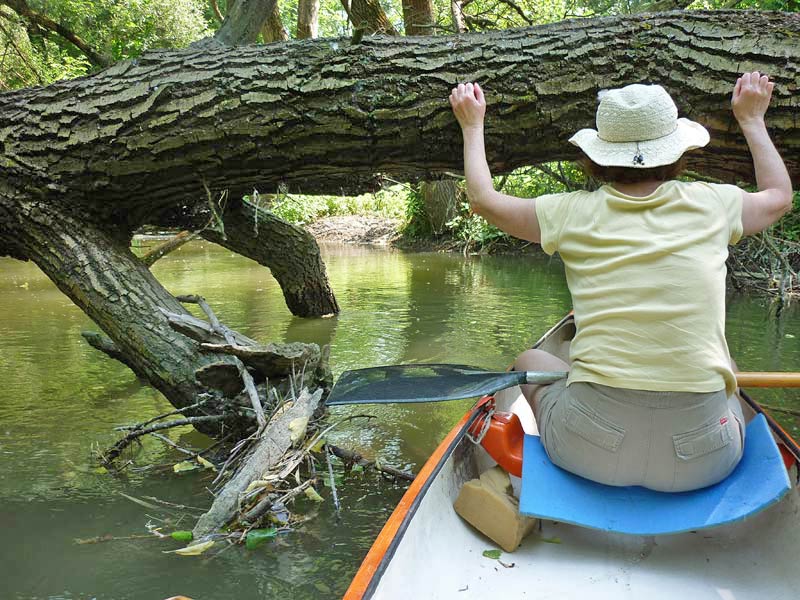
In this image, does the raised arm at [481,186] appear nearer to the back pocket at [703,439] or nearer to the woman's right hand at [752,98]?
the back pocket at [703,439]

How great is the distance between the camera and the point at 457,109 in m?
3.13

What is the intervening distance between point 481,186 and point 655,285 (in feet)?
2.55

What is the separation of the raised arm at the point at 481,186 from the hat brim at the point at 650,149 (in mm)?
257

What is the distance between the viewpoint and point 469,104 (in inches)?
121

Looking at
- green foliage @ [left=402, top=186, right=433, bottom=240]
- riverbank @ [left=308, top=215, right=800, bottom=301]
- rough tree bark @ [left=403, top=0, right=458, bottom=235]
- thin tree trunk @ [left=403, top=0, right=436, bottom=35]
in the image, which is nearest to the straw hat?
riverbank @ [left=308, top=215, right=800, bottom=301]

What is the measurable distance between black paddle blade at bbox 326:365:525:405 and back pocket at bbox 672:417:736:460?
647mm

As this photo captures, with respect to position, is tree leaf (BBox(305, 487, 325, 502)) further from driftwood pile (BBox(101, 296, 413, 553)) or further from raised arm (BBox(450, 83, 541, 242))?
raised arm (BBox(450, 83, 541, 242))

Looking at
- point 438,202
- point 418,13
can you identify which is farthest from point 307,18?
point 438,202

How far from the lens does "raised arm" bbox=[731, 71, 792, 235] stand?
2.32m

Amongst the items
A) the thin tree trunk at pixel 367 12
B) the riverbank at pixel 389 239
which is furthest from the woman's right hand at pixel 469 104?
the riverbank at pixel 389 239

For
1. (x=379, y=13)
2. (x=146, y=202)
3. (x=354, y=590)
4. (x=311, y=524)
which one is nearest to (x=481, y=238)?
(x=379, y=13)

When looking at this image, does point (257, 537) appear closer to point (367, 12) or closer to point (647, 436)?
point (647, 436)

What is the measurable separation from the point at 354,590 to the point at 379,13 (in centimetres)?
860

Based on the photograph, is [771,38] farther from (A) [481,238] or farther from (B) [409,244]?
(B) [409,244]
